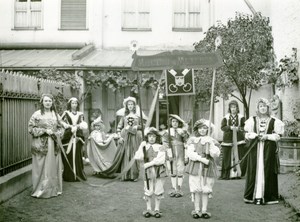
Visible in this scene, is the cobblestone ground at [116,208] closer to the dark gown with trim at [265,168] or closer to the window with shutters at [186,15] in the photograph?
the dark gown with trim at [265,168]

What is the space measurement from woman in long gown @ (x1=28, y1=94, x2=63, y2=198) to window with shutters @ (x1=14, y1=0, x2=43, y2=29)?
9.88m

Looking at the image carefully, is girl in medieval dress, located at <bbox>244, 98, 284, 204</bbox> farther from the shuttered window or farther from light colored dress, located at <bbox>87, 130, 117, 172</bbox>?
the shuttered window

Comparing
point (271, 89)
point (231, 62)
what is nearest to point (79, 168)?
point (231, 62)

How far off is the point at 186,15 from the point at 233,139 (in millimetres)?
7466

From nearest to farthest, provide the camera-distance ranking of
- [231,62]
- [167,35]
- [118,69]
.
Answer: [231,62]
[118,69]
[167,35]

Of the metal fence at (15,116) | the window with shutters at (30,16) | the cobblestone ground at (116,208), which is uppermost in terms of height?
the window with shutters at (30,16)

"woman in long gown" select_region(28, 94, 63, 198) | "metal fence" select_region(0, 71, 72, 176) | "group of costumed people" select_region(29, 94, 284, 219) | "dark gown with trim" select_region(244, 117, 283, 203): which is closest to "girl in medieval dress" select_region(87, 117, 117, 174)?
"group of costumed people" select_region(29, 94, 284, 219)

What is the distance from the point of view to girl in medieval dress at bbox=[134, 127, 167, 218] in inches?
276

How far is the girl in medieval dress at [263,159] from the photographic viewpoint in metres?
7.96

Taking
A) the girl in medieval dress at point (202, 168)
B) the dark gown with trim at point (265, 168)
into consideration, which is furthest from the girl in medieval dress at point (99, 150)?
the girl in medieval dress at point (202, 168)

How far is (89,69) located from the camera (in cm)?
1495

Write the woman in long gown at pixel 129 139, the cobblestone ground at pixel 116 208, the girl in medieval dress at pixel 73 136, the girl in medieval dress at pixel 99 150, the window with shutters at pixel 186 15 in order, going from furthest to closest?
the window with shutters at pixel 186 15, the girl in medieval dress at pixel 99 150, the woman in long gown at pixel 129 139, the girl in medieval dress at pixel 73 136, the cobblestone ground at pixel 116 208

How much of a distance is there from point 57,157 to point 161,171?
2.54m

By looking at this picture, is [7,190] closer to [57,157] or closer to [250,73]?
[57,157]
